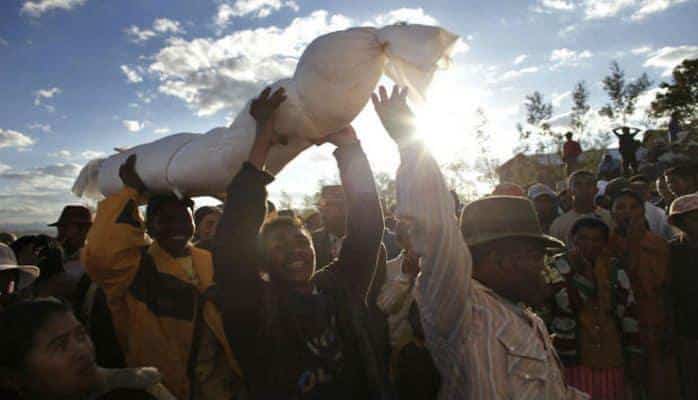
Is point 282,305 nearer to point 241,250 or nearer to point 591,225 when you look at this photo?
point 241,250

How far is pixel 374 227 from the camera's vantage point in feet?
7.30

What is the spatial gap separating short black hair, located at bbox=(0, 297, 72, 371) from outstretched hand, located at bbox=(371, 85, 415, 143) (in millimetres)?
1327

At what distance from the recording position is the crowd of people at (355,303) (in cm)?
156

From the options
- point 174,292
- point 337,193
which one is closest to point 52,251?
point 174,292

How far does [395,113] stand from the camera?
5.48 ft

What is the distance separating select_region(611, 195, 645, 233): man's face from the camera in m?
3.82

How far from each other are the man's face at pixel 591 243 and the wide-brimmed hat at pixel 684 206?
2.27 ft

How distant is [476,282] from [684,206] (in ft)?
9.21

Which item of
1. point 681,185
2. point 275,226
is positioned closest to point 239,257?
point 275,226

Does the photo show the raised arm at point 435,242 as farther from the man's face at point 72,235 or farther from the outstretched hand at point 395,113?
the man's face at point 72,235

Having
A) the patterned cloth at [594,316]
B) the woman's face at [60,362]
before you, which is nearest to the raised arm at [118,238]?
the woman's face at [60,362]

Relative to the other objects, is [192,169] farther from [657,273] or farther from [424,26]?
[657,273]

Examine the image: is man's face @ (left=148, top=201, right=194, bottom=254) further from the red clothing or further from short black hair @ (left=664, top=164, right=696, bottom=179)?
the red clothing

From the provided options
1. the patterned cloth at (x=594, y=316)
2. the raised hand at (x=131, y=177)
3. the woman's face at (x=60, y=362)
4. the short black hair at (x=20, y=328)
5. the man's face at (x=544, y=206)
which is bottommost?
the patterned cloth at (x=594, y=316)
